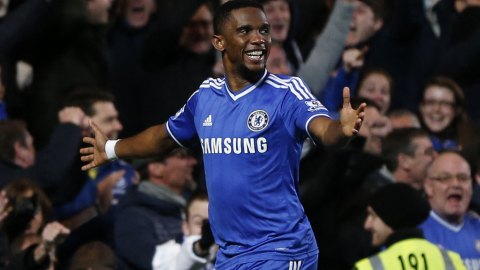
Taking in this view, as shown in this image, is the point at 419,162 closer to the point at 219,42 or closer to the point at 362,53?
the point at 362,53

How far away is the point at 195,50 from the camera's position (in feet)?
Result: 19.5

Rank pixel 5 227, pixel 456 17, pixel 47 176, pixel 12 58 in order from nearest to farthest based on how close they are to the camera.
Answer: pixel 5 227, pixel 47 176, pixel 12 58, pixel 456 17

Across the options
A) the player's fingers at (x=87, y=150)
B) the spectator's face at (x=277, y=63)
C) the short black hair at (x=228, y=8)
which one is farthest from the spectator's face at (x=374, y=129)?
the short black hair at (x=228, y=8)

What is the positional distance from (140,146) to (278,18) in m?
2.58

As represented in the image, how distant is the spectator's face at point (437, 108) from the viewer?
21.1ft

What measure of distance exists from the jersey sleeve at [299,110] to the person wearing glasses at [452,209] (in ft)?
8.94

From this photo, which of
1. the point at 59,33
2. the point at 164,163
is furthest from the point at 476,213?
the point at 59,33

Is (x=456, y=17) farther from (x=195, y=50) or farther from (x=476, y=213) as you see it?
(x=195, y=50)

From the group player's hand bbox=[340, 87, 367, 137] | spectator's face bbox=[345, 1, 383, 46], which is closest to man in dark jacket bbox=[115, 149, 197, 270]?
spectator's face bbox=[345, 1, 383, 46]

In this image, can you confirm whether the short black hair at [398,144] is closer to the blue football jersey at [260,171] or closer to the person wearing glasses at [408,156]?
the person wearing glasses at [408,156]

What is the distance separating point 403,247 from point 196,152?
89.9 inches

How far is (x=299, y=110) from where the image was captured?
3.04 metres

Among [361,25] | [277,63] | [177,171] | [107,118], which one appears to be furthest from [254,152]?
[361,25]

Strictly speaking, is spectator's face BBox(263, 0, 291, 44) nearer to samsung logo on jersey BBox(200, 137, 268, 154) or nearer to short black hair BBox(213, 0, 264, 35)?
short black hair BBox(213, 0, 264, 35)
